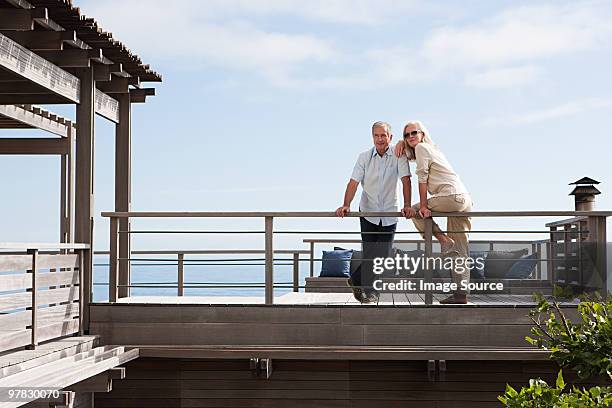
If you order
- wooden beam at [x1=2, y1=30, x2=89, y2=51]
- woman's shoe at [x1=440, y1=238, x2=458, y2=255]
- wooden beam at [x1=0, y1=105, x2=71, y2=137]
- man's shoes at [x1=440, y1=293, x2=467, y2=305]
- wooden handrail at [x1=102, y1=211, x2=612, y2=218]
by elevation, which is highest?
wooden beam at [x1=2, y1=30, x2=89, y2=51]

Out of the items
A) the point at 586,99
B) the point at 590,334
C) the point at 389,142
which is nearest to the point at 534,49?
the point at 586,99

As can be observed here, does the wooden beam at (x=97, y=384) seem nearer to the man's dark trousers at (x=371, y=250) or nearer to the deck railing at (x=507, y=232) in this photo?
the deck railing at (x=507, y=232)

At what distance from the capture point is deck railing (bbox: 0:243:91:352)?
808cm

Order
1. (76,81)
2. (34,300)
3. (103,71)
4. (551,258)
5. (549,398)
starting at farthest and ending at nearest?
(103,71), (551,258), (76,81), (34,300), (549,398)

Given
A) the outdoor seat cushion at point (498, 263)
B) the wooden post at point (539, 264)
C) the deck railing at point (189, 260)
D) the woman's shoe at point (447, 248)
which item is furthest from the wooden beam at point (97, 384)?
the wooden post at point (539, 264)

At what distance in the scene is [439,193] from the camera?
9734mm

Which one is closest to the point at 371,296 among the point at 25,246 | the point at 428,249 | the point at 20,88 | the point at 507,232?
the point at 428,249

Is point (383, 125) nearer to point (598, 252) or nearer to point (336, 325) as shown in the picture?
point (336, 325)

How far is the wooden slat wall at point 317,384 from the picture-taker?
984 centimetres

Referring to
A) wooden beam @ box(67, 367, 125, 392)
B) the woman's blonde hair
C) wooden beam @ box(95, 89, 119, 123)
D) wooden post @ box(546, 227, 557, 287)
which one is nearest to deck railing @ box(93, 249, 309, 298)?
wooden beam @ box(67, 367, 125, 392)

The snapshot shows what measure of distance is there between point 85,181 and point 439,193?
3.26m

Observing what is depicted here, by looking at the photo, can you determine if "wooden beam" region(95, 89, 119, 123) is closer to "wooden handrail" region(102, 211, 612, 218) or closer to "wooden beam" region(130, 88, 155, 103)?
→ "wooden beam" region(130, 88, 155, 103)

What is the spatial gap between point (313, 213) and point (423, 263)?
1.12 metres

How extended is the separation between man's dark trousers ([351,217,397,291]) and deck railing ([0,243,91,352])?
252 centimetres
